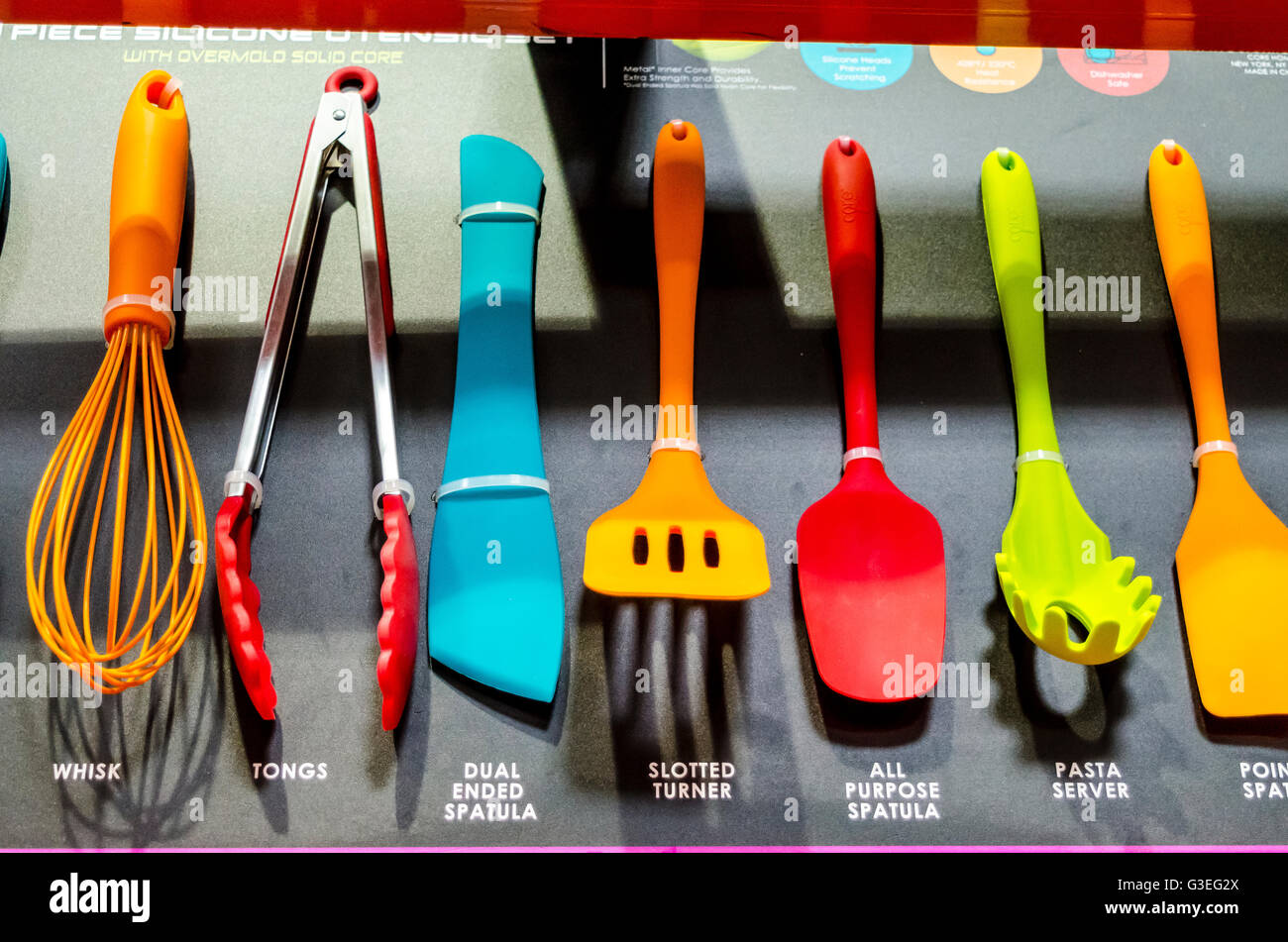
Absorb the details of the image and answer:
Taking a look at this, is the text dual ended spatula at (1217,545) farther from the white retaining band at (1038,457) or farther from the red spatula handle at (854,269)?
the red spatula handle at (854,269)

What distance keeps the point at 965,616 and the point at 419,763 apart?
0.39 m

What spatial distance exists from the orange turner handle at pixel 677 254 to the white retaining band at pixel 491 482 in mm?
98

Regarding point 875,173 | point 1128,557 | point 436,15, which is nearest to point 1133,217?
point 875,173

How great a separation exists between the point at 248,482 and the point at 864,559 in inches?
16.9

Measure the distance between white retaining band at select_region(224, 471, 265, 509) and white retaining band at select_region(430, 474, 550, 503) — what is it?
0.12 metres

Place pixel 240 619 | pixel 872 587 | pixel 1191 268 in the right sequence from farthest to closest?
pixel 1191 268, pixel 872 587, pixel 240 619

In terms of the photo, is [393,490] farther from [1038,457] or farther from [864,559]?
[1038,457]

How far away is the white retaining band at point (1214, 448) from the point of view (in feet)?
2.66

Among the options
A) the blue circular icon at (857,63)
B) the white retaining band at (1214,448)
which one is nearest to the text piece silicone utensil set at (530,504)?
the white retaining band at (1214,448)

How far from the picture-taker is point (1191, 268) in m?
0.86

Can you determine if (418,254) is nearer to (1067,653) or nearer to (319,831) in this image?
(319,831)

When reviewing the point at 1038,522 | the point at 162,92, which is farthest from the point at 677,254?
the point at 162,92

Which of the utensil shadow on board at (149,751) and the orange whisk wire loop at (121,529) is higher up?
the orange whisk wire loop at (121,529)

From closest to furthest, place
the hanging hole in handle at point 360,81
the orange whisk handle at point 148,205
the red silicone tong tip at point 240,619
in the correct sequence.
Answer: the red silicone tong tip at point 240,619, the orange whisk handle at point 148,205, the hanging hole in handle at point 360,81
